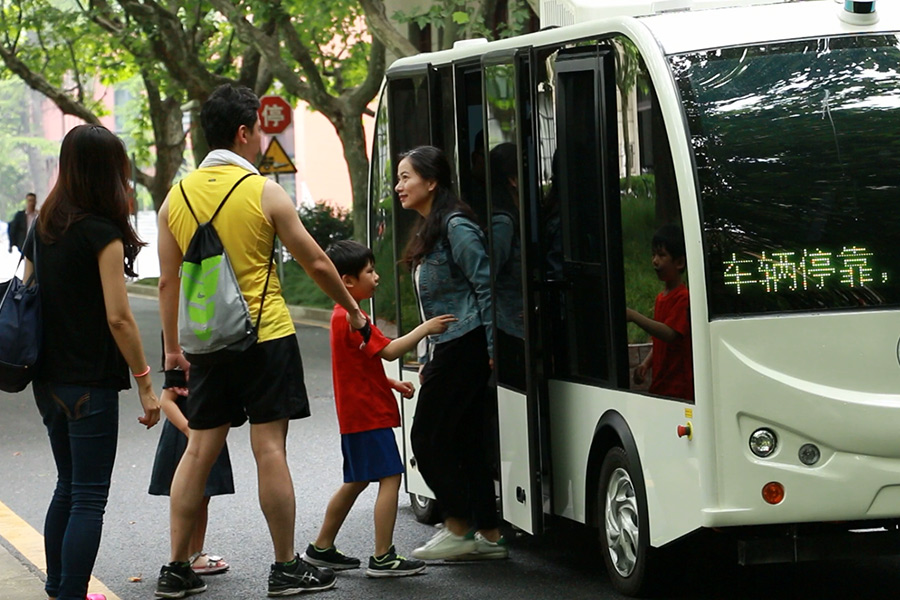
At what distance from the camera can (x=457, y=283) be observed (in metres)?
7.22

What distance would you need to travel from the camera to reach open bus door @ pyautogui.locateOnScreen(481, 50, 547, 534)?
6.95 m

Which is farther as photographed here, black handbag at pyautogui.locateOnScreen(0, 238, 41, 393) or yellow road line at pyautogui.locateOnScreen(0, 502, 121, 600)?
yellow road line at pyautogui.locateOnScreen(0, 502, 121, 600)

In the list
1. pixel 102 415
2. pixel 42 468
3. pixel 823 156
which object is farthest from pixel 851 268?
pixel 42 468

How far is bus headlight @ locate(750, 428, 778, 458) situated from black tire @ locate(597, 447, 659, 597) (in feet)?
2.11

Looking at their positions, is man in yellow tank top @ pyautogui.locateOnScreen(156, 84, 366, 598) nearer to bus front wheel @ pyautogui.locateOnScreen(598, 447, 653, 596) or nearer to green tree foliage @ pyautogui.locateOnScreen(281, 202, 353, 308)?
bus front wheel @ pyautogui.locateOnScreen(598, 447, 653, 596)

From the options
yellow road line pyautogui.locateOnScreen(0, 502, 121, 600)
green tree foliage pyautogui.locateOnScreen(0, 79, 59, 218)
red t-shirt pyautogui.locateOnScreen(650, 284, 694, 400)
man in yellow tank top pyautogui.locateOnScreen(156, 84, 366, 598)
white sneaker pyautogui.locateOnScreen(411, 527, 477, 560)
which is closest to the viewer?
red t-shirt pyautogui.locateOnScreen(650, 284, 694, 400)

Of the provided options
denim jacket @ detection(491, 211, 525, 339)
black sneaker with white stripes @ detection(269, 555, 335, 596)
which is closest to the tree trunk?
denim jacket @ detection(491, 211, 525, 339)

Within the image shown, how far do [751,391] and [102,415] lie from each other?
2.24 metres

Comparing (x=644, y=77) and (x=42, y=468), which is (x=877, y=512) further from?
(x=42, y=468)

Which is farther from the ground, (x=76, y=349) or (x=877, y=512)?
(x=76, y=349)

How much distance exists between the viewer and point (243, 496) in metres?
9.58

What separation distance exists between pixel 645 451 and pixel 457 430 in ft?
4.40

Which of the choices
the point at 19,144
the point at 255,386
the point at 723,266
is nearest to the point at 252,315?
the point at 255,386

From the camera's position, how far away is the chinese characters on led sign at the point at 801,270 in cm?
577
